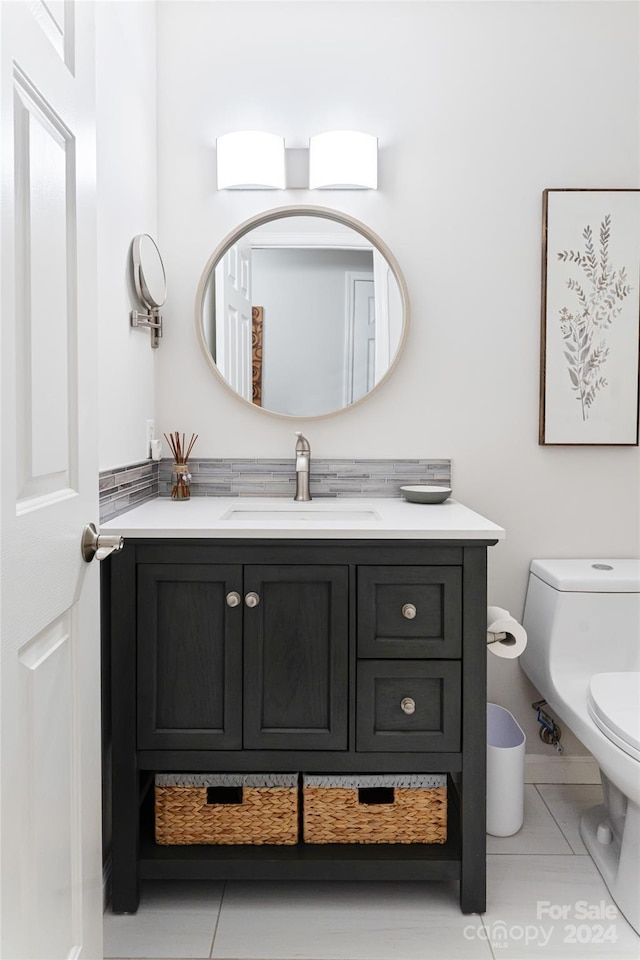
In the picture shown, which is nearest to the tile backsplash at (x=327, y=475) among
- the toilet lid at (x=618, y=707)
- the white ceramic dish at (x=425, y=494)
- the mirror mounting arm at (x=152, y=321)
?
the white ceramic dish at (x=425, y=494)

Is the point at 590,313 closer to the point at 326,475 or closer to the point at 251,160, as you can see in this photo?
the point at 326,475

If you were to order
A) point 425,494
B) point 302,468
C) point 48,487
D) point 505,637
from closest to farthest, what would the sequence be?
point 48,487
point 505,637
point 425,494
point 302,468

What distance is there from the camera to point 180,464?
2.10m

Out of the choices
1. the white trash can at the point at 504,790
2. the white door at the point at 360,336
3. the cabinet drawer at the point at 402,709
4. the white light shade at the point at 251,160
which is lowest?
the white trash can at the point at 504,790

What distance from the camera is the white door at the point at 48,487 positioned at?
2.72 ft

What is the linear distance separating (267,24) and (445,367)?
3.83 feet

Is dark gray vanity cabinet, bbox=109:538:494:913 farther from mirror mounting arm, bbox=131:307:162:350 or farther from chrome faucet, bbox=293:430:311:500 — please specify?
mirror mounting arm, bbox=131:307:162:350

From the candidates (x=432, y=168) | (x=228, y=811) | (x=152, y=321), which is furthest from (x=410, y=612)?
(x=432, y=168)

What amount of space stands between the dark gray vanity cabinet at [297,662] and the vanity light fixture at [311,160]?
1144 millimetres

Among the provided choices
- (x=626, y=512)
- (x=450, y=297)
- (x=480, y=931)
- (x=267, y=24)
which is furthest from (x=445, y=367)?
(x=480, y=931)

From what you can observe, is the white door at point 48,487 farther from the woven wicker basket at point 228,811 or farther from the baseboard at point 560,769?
the baseboard at point 560,769

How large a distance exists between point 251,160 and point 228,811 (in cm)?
177

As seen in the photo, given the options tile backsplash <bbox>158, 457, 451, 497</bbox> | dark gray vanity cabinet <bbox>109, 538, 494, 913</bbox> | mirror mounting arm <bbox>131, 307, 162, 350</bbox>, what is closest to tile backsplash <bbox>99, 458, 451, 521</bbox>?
tile backsplash <bbox>158, 457, 451, 497</bbox>

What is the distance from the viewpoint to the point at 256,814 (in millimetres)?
1665
